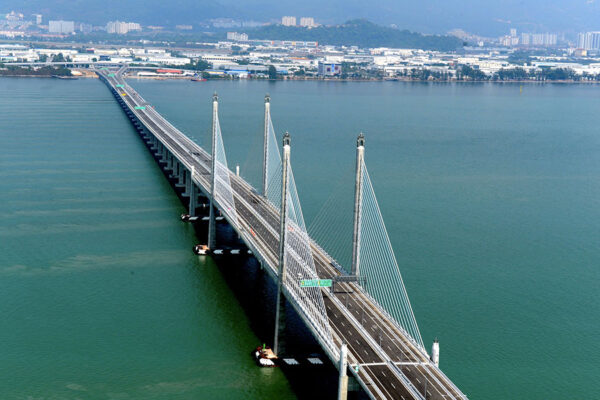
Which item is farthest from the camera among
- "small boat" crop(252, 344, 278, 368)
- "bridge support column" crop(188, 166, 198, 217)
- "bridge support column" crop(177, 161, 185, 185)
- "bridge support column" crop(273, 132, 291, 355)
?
"bridge support column" crop(177, 161, 185, 185)

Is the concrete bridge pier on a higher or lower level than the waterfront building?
lower

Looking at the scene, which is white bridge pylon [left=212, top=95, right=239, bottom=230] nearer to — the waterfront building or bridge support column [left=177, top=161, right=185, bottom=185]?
bridge support column [left=177, top=161, right=185, bottom=185]

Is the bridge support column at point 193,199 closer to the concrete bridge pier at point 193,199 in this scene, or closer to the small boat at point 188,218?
the concrete bridge pier at point 193,199

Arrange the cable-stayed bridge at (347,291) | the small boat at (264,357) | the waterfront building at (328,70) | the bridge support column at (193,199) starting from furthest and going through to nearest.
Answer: the waterfront building at (328,70) → the bridge support column at (193,199) → the small boat at (264,357) → the cable-stayed bridge at (347,291)

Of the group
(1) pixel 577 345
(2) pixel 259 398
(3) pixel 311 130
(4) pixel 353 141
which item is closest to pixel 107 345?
(2) pixel 259 398

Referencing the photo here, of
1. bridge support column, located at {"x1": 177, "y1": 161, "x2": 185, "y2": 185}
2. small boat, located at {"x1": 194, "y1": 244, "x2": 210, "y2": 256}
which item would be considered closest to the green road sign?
small boat, located at {"x1": 194, "y1": 244, "x2": 210, "y2": 256}

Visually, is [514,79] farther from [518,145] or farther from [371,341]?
[371,341]

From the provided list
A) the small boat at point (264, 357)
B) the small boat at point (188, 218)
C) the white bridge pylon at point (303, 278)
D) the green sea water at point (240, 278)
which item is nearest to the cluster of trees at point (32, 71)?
the green sea water at point (240, 278)
